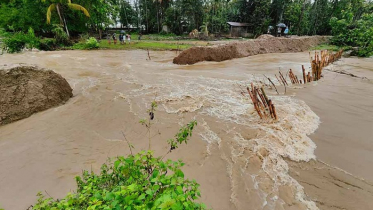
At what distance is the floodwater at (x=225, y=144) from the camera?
2.55 meters

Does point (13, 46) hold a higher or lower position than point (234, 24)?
lower

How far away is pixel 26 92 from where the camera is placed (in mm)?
4801

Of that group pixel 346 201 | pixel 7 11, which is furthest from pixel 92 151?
pixel 7 11

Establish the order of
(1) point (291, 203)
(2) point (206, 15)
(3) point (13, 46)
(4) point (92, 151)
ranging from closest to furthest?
(1) point (291, 203)
(4) point (92, 151)
(3) point (13, 46)
(2) point (206, 15)

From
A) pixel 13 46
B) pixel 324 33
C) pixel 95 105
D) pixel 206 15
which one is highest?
pixel 206 15

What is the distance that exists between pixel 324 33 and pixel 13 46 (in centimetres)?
3772

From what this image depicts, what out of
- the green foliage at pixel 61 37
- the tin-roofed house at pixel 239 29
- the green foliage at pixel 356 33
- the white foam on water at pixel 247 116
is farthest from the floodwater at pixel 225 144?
the tin-roofed house at pixel 239 29

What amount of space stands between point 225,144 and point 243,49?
11057 mm

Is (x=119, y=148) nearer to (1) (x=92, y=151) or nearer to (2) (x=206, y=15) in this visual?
(1) (x=92, y=151)

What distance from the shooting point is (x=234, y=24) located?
31969 millimetres

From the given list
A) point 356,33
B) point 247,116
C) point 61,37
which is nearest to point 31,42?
point 61,37

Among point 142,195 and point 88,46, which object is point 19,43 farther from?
point 142,195

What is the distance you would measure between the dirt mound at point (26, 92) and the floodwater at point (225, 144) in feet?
0.91

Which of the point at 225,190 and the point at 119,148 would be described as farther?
the point at 119,148
